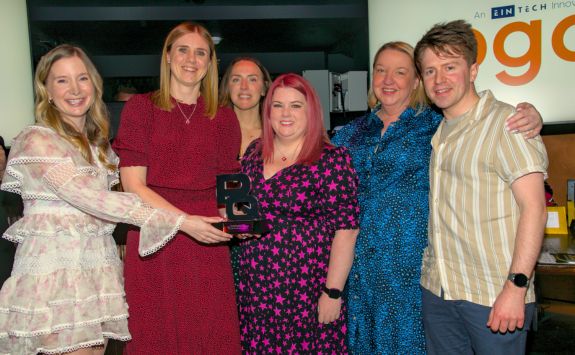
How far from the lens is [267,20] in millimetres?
4535

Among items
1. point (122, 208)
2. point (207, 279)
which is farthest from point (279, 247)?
point (122, 208)

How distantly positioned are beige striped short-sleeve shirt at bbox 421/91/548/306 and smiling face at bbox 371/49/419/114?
1.57 feet

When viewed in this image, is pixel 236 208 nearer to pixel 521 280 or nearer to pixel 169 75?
pixel 169 75

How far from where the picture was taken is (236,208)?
1.97 meters

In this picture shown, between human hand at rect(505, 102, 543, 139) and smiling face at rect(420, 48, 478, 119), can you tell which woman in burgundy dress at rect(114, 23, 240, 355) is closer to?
smiling face at rect(420, 48, 478, 119)

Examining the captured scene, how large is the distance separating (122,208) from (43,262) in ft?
1.06

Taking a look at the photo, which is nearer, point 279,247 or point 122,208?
point 122,208

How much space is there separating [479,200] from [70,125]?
149cm

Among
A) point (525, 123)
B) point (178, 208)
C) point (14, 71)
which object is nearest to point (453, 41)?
point (525, 123)

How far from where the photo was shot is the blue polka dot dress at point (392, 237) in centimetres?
223

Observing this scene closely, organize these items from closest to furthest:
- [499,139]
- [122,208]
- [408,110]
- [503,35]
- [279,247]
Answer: [499,139] < [122,208] < [279,247] < [408,110] < [503,35]

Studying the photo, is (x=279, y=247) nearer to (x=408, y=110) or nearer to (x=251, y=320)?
(x=251, y=320)

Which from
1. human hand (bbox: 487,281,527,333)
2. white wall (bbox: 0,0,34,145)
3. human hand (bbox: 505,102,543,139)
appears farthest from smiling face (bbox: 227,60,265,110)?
white wall (bbox: 0,0,34,145)

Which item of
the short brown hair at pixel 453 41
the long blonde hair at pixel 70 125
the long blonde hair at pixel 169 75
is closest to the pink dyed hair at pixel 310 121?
the long blonde hair at pixel 169 75
